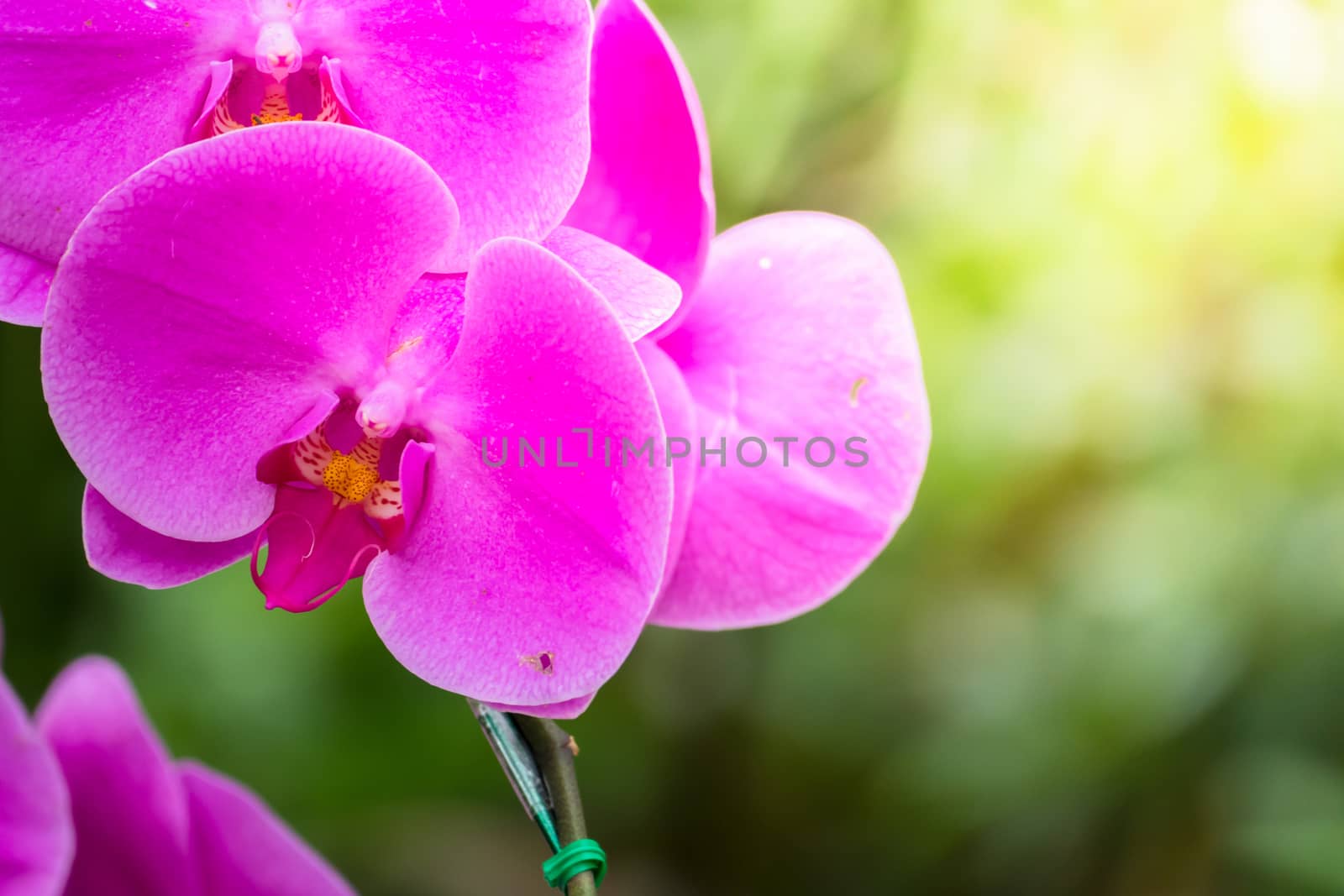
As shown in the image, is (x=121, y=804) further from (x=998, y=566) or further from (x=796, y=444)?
(x=998, y=566)

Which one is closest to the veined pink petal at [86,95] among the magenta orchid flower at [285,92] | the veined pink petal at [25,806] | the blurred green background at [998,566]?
the magenta orchid flower at [285,92]

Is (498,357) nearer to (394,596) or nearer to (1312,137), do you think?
(394,596)

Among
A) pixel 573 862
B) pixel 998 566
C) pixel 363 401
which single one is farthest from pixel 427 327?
pixel 998 566

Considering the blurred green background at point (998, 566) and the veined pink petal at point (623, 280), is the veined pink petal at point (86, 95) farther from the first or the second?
the blurred green background at point (998, 566)

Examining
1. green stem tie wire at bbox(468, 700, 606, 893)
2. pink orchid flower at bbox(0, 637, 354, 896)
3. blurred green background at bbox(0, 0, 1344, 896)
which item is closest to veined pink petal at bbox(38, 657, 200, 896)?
pink orchid flower at bbox(0, 637, 354, 896)

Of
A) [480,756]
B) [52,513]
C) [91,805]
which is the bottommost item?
[480,756]

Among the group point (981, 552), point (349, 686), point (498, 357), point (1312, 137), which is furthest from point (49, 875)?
point (1312, 137)
